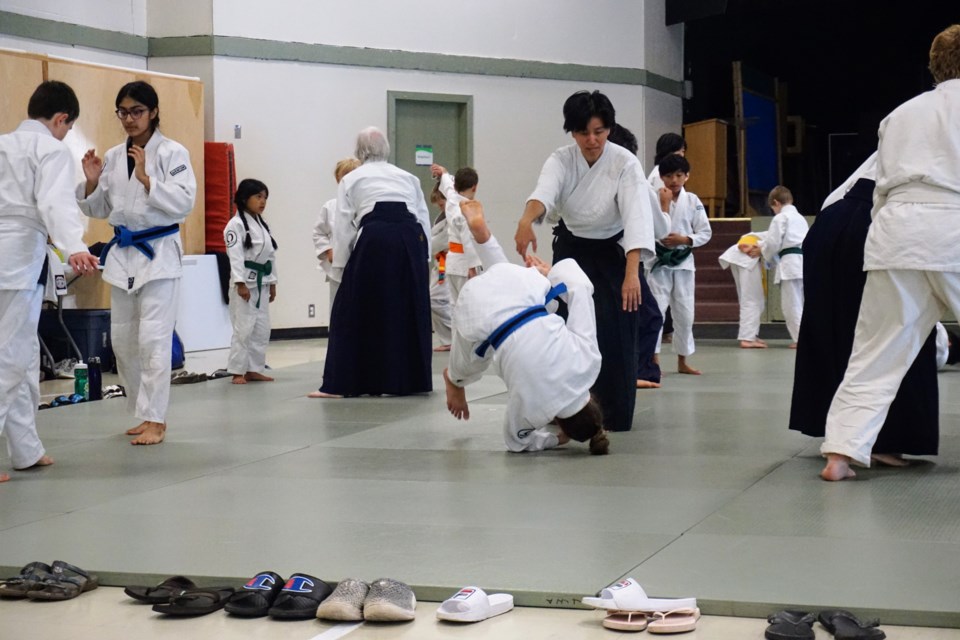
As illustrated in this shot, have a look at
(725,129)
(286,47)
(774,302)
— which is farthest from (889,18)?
(286,47)

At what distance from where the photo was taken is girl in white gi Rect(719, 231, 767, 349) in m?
10.9

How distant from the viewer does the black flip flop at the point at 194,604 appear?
283 cm

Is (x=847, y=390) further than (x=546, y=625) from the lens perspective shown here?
Yes

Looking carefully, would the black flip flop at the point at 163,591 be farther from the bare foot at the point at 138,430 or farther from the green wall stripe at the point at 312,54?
the green wall stripe at the point at 312,54

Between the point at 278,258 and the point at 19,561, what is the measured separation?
897cm

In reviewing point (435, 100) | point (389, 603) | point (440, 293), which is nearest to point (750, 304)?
point (440, 293)

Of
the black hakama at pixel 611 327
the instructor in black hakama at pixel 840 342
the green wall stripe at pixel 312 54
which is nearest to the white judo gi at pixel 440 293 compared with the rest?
the green wall stripe at pixel 312 54

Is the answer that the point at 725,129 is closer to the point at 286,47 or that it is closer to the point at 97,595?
the point at 286,47

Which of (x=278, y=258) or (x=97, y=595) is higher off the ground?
(x=278, y=258)

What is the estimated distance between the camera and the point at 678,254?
7.89 m

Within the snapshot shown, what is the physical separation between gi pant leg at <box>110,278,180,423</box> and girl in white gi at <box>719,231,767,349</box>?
21.6 feet

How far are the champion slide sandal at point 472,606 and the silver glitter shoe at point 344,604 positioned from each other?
18 centimetres

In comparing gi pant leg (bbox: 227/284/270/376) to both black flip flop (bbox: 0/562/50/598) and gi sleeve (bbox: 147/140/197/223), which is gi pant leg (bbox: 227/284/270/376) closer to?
gi sleeve (bbox: 147/140/197/223)

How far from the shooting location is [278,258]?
12.1 meters
